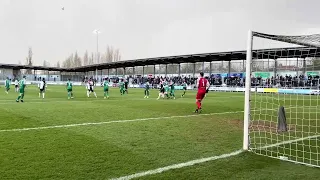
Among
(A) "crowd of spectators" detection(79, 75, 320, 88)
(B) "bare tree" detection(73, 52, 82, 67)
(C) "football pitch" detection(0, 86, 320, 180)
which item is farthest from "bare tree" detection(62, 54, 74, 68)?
(C) "football pitch" detection(0, 86, 320, 180)

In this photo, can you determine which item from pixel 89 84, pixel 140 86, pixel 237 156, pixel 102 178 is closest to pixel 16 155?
pixel 102 178

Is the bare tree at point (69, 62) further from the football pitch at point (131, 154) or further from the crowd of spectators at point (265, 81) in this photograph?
the football pitch at point (131, 154)

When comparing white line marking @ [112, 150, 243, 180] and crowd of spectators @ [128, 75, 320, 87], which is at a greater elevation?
crowd of spectators @ [128, 75, 320, 87]

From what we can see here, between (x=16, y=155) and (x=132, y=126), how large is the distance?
465cm

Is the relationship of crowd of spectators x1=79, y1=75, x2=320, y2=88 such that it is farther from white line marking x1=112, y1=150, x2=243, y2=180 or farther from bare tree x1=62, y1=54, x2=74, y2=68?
bare tree x1=62, y1=54, x2=74, y2=68

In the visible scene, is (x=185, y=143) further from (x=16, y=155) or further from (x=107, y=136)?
(x=16, y=155)

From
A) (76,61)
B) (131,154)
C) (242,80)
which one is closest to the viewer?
(131,154)

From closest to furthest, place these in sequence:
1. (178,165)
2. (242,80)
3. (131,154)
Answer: (178,165) → (131,154) → (242,80)

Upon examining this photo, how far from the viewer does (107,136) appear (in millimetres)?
8617

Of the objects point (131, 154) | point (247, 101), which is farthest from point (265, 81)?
point (131, 154)

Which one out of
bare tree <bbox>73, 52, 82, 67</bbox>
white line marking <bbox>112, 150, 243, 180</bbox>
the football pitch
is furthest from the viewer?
bare tree <bbox>73, 52, 82, 67</bbox>

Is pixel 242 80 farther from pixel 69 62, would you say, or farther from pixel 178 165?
pixel 69 62

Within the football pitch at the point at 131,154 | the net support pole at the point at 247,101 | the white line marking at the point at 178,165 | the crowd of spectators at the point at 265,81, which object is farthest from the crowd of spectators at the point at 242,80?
the white line marking at the point at 178,165

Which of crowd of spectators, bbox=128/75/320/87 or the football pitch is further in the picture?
crowd of spectators, bbox=128/75/320/87
